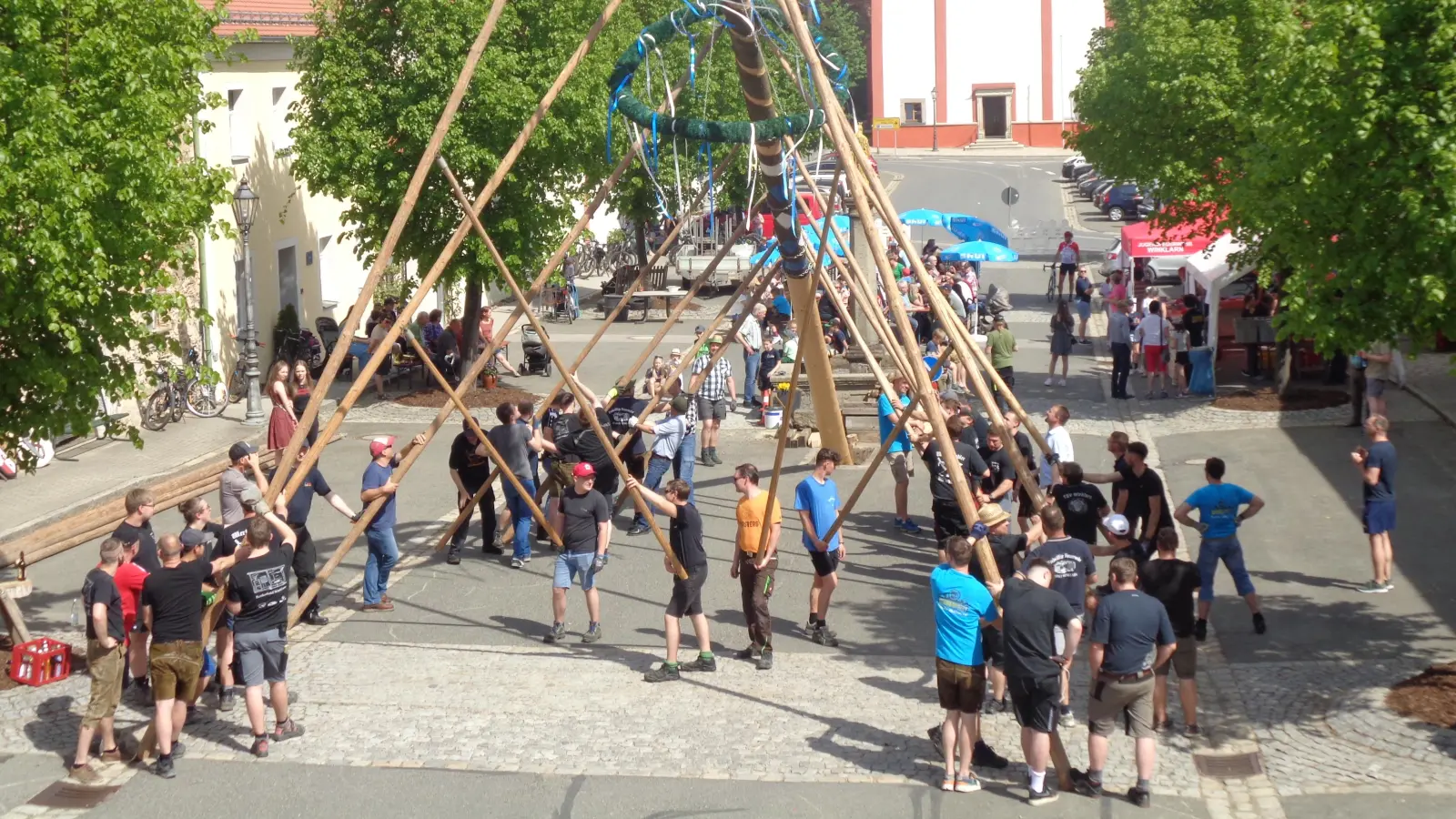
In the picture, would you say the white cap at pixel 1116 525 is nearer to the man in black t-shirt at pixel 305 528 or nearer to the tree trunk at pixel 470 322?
the man in black t-shirt at pixel 305 528

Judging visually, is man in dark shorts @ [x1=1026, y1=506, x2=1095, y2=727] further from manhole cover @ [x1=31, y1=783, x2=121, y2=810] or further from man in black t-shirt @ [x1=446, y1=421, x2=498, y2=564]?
man in black t-shirt @ [x1=446, y1=421, x2=498, y2=564]

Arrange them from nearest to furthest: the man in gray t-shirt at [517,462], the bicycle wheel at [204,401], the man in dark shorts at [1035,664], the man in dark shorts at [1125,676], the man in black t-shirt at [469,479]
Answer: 1. the man in dark shorts at [1035,664]
2. the man in dark shorts at [1125,676]
3. the man in gray t-shirt at [517,462]
4. the man in black t-shirt at [469,479]
5. the bicycle wheel at [204,401]

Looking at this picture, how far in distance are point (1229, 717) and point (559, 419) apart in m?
7.67

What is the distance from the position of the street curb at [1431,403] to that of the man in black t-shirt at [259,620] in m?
14.7

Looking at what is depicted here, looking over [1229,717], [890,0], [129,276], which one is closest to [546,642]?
[129,276]

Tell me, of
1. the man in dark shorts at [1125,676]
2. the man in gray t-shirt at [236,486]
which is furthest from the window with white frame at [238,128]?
the man in dark shorts at [1125,676]

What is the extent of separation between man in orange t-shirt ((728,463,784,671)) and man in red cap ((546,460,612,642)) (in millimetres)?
1161

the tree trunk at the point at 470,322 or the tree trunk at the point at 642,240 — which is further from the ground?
the tree trunk at the point at 642,240

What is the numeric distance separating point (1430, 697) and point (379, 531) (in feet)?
26.7

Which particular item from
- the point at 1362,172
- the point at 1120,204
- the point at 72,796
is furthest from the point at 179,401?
the point at 1120,204

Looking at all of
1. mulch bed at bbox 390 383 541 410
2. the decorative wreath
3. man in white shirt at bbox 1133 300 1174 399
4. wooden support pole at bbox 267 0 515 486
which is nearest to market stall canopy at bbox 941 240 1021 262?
man in white shirt at bbox 1133 300 1174 399

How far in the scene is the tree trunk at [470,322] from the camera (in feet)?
80.6

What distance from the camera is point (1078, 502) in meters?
12.2

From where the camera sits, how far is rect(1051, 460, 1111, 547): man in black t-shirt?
12.1 metres
